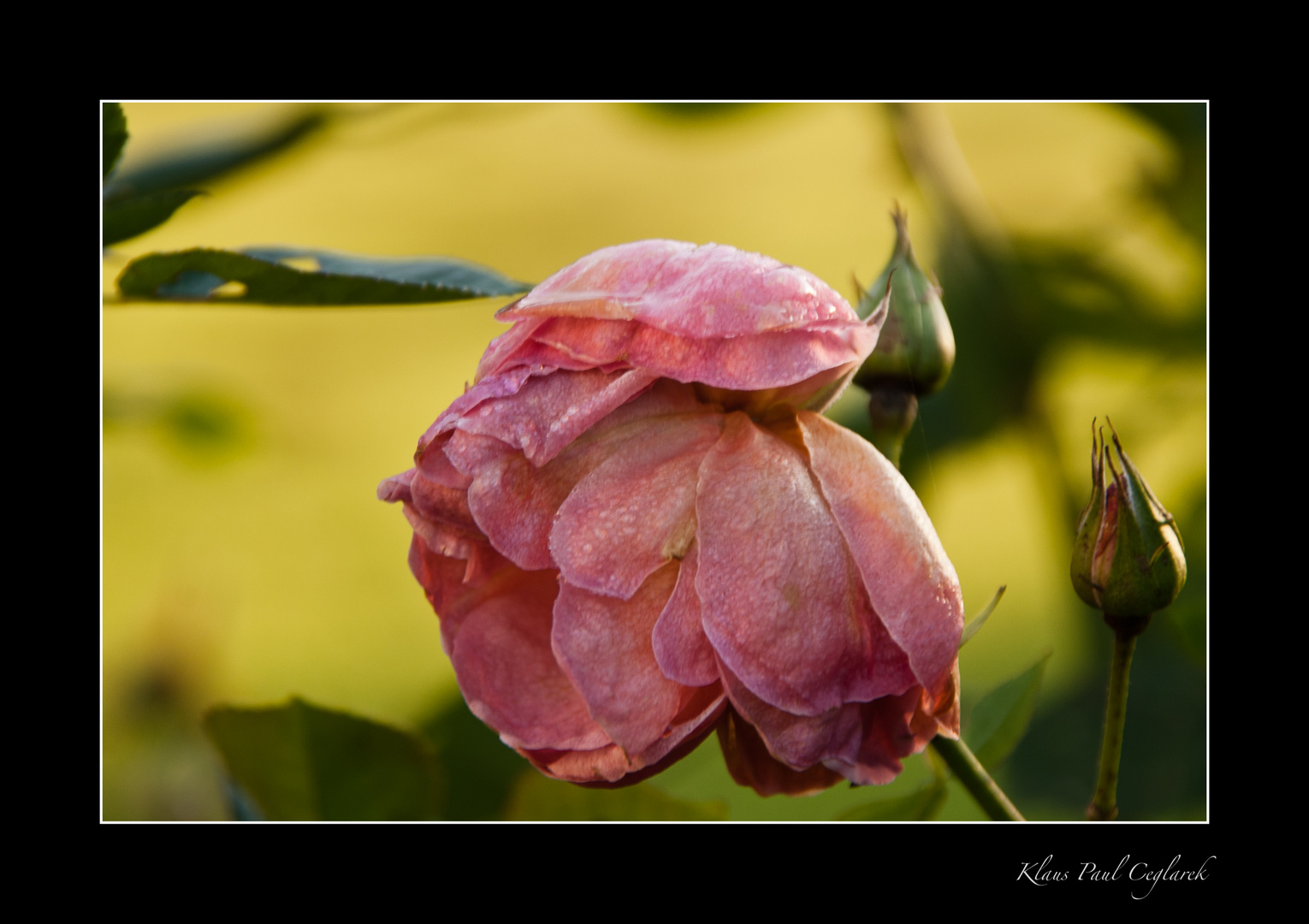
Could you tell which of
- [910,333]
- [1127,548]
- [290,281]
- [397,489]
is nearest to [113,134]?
[290,281]

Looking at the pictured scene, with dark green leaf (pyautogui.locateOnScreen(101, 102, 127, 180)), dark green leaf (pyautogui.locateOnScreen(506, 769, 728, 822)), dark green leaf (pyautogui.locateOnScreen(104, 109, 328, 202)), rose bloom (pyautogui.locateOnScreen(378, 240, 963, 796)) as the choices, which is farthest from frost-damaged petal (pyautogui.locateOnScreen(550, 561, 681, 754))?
dark green leaf (pyautogui.locateOnScreen(104, 109, 328, 202))

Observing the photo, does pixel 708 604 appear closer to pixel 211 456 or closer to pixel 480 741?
pixel 480 741

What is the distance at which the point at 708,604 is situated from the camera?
36 centimetres

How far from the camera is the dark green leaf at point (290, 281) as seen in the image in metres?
0.48

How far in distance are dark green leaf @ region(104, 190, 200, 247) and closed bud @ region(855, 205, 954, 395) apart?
318 mm

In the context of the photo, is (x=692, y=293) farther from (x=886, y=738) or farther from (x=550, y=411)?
(x=886, y=738)

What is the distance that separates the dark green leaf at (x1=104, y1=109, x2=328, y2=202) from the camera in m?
0.71

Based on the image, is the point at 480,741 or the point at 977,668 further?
the point at 480,741

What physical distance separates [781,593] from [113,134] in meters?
0.43

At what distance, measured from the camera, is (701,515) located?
366 mm

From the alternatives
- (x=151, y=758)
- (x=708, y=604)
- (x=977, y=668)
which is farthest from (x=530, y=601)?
(x=151, y=758)

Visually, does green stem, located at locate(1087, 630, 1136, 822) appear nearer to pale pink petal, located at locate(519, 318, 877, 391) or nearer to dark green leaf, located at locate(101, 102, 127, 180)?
pale pink petal, located at locate(519, 318, 877, 391)

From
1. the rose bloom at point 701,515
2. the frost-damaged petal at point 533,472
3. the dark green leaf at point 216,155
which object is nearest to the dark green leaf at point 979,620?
the rose bloom at point 701,515
